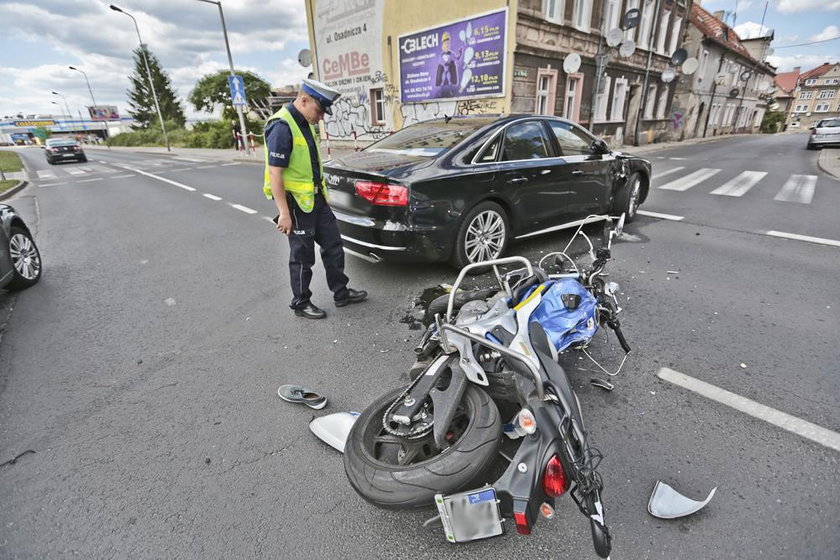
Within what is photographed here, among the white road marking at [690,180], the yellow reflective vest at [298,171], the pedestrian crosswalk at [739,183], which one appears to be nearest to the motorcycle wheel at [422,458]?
the yellow reflective vest at [298,171]

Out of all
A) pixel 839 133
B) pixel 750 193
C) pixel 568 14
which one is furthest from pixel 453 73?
pixel 839 133

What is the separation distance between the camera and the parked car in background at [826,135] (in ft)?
63.7

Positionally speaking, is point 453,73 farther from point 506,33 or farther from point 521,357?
point 521,357

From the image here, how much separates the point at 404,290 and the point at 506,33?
518 inches

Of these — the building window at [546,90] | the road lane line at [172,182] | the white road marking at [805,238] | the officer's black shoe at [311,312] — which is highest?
the building window at [546,90]

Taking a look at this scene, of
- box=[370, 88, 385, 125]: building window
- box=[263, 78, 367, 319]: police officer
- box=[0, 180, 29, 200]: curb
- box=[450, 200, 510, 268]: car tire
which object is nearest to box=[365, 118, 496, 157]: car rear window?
box=[450, 200, 510, 268]: car tire

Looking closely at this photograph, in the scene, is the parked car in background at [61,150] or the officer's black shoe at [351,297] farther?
the parked car in background at [61,150]

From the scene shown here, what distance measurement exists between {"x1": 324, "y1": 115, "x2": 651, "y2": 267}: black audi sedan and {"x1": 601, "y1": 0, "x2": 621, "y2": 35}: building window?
16107 millimetres

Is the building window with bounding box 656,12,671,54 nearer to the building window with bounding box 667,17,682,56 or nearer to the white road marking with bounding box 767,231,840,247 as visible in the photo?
the building window with bounding box 667,17,682,56

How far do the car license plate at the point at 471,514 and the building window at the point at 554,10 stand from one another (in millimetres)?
17156

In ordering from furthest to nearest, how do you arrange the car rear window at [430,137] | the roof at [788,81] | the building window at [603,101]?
the roof at [788,81] < the building window at [603,101] < the car rear window at [430,137]

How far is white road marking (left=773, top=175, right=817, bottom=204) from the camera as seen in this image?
8.48 meters

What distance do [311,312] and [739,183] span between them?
1140cm

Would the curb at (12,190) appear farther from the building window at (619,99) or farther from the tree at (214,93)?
the tree at (214,93)
